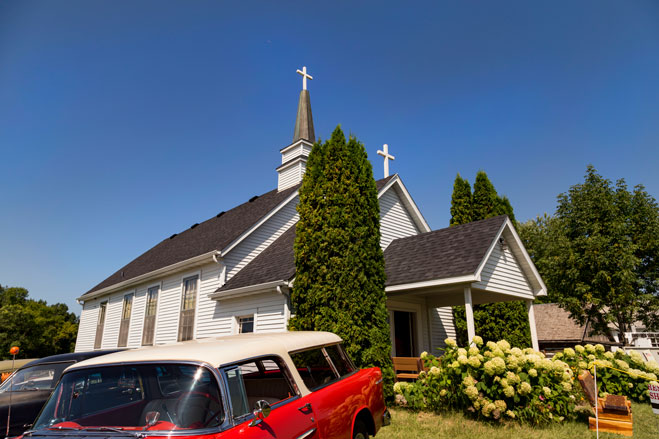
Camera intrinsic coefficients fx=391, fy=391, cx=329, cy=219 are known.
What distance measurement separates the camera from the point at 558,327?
97.9 feet

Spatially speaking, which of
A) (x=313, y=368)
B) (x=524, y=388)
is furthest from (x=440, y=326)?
(x=313, y=368)

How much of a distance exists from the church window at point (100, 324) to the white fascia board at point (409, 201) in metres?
17.4

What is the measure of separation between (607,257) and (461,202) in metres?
13.7

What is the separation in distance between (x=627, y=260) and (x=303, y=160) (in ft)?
65.2

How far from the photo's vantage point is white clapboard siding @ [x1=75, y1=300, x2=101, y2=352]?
22578mm

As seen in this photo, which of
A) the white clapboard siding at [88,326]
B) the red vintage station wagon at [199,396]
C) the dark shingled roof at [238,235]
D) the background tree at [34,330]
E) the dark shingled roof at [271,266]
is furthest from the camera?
the background tree at [34,330]

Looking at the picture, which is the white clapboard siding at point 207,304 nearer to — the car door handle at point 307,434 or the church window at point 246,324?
the church window at point 246,324

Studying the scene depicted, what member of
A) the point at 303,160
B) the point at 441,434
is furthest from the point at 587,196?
the point at 441,434

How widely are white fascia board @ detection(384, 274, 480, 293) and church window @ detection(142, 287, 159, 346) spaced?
1122 cm

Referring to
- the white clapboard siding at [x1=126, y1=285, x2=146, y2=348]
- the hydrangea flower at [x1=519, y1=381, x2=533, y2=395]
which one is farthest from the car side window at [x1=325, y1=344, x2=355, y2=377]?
the white clapboard siding at [x1=126, y1=285, x2=146, y2=348]

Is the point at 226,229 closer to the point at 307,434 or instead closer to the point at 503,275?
the point at 503,275

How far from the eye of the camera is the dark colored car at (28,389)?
5.43 m

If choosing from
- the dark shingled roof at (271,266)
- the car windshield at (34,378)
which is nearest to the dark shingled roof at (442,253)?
the dark shingled roof at (271,266)

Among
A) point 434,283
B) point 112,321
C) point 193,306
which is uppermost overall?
point 434,283
